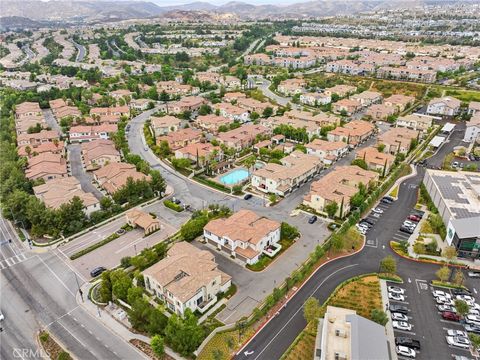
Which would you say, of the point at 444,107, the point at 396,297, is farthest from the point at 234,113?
the point at 396,297

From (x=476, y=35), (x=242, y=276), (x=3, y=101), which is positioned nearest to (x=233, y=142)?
(x=242, y=276)

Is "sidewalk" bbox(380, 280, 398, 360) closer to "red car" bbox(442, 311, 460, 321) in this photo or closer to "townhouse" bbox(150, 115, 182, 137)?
"red car" bbox(442, 311, 460, 321)

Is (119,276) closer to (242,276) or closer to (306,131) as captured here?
(242,276)

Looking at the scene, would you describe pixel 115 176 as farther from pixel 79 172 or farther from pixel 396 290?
pixel 396 290

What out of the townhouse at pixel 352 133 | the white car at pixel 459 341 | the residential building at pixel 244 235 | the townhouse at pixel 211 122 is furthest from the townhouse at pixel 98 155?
the white car at pixel 459 341

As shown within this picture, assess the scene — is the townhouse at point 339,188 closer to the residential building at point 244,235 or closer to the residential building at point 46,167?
the residential building at point 244,235
